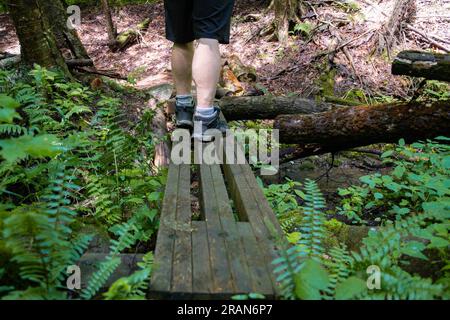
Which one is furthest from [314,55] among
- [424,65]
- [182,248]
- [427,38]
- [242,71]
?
[182,248]

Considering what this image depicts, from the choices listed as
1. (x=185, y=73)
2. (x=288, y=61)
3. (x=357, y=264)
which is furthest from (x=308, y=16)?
(x=357, y=264)

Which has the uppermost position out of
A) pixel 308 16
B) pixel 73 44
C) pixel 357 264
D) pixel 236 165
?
pixel 308 16

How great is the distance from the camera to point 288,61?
367 inches

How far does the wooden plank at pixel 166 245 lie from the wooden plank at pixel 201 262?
109 millimetres

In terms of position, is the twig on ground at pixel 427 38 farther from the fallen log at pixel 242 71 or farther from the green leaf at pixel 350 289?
the green leaf at pixel 350 289

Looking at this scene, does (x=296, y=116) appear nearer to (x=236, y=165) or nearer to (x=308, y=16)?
(x=236, y=165)

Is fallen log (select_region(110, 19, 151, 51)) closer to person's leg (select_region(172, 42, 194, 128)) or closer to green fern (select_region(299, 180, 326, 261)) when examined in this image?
person's leg (select_region(172, 42, 194, 128))

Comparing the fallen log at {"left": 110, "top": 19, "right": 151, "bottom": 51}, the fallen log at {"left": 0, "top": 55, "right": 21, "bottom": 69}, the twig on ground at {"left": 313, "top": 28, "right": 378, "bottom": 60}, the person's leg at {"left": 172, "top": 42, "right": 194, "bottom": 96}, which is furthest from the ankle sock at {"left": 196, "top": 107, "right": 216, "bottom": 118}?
the fallen log at {"left": 110, "top": 19, "right": 151, "bottom": 51}

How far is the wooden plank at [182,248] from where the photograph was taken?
1747 mm

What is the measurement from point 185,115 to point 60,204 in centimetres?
156

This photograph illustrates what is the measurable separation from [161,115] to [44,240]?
160 inches

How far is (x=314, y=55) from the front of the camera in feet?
29.4

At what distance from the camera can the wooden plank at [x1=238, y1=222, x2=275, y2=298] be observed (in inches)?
68.4

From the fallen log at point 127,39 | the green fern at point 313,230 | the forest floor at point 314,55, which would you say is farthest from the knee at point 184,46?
the fallen log at point 127,39
